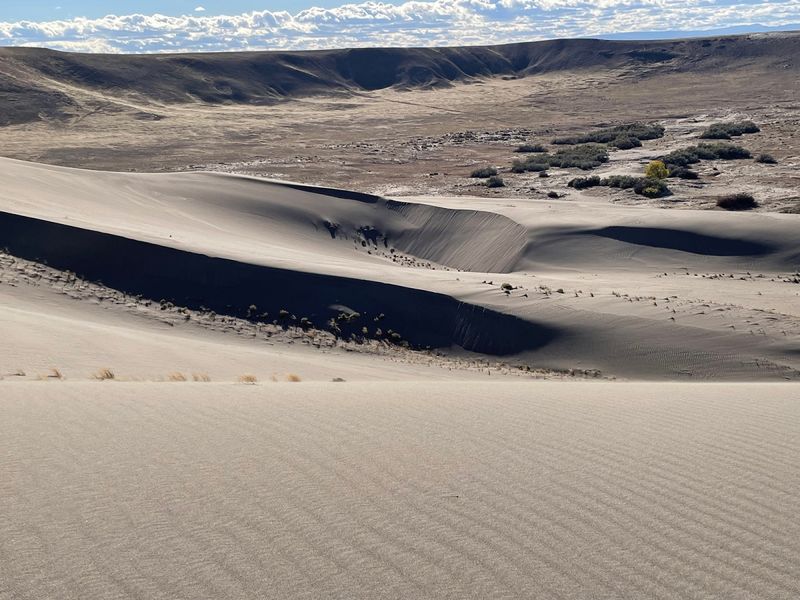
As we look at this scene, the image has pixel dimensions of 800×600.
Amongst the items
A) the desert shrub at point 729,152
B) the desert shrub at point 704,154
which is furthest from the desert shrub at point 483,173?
the desert shrub at point 729,152

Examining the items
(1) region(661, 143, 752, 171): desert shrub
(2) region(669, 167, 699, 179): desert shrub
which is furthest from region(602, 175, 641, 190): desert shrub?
(1) region(661, 143, 752, 171): desert shrub

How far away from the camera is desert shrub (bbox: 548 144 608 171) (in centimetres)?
4402

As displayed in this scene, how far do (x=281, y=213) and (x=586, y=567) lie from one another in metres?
24.2

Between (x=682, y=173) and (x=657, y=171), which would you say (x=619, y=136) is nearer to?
(x=682, y=173)

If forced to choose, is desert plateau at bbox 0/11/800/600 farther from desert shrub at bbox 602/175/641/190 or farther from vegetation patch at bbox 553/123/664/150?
vegetation patch at bbox 553/123/664/150

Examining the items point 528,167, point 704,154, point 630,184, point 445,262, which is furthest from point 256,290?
point 704,154

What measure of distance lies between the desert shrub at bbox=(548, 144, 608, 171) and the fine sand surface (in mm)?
37698

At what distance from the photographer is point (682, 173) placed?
37.4 m

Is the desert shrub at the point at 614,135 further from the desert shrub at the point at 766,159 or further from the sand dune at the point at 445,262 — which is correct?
the sand dune at the point at 445,262

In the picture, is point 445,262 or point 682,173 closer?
point 445,262

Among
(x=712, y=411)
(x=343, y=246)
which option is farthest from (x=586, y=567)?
(x=343, y=246)

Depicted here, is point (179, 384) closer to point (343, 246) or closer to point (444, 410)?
point (444, 410)

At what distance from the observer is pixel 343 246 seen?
1042 inches

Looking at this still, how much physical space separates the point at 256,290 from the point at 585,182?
2249 cm
